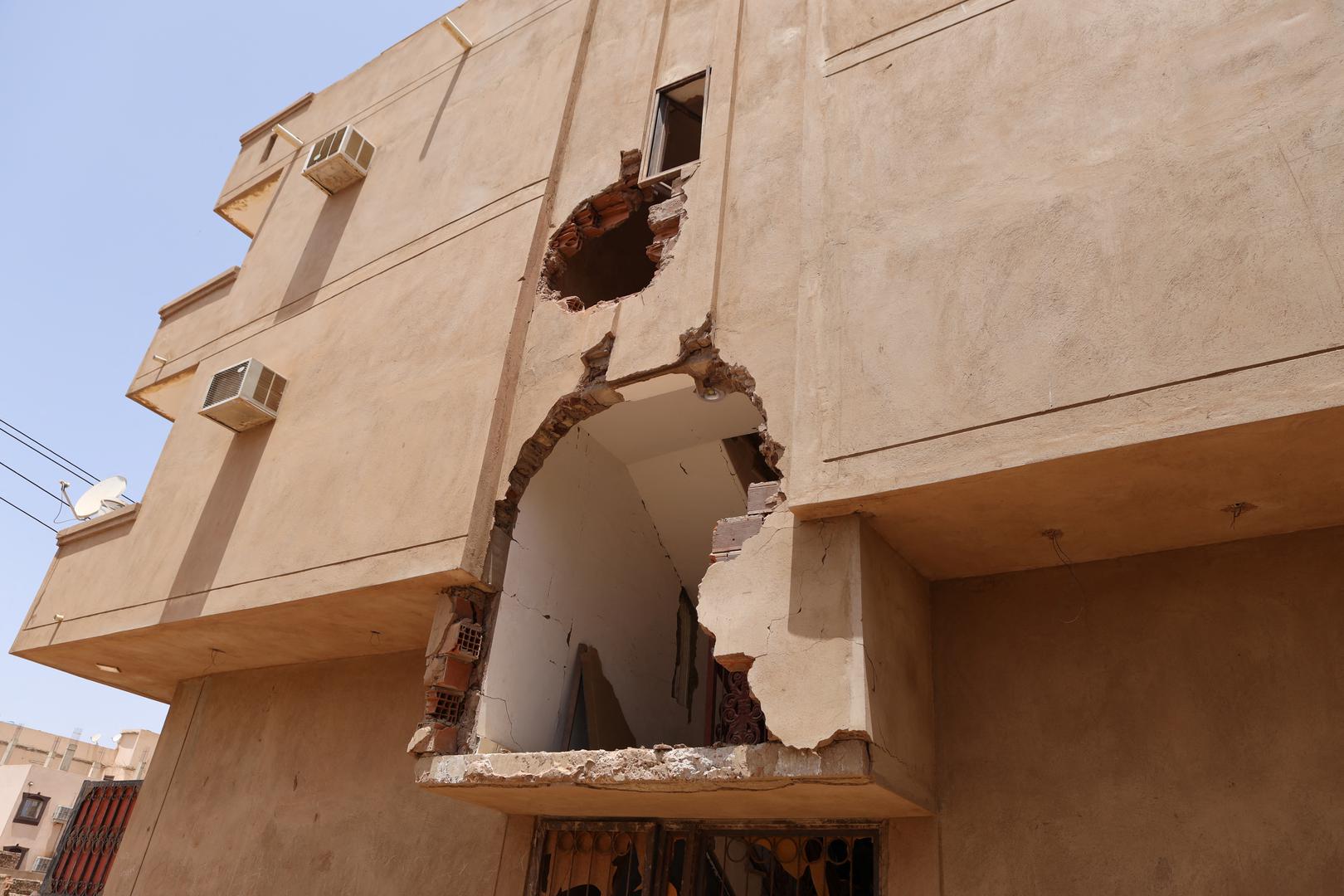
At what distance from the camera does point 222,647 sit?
8133mm

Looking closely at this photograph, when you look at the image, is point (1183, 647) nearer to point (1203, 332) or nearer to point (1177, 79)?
point (1203, 332)

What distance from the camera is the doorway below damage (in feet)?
Result: 20.7

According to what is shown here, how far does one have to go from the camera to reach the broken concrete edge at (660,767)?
14.0 feet

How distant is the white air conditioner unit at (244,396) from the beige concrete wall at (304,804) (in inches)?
87.5

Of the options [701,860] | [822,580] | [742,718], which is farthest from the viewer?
[701,860]

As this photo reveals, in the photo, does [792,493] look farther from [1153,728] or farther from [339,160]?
[339,160]

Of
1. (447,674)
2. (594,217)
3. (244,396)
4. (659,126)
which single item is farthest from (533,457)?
(244,396)

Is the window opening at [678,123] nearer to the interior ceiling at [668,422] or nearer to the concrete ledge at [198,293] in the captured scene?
the interior ceiling at [668,422]

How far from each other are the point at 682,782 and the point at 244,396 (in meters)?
5.37

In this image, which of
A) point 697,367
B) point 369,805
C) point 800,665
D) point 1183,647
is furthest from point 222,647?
point 1183,647

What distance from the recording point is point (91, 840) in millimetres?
9570

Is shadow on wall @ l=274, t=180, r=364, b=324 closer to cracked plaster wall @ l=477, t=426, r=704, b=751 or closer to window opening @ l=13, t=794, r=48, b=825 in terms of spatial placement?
cracked plaster wall @ l=477, t=426, r=704, b=751

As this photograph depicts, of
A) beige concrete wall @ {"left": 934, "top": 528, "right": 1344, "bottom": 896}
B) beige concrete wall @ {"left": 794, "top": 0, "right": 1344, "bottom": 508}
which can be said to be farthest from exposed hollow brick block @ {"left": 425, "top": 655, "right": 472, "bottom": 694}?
beige concrete wall @ {"left": 934, "top": 528, "right": 1344, "bottom": 896}

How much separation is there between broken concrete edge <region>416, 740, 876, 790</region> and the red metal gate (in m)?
5.70
